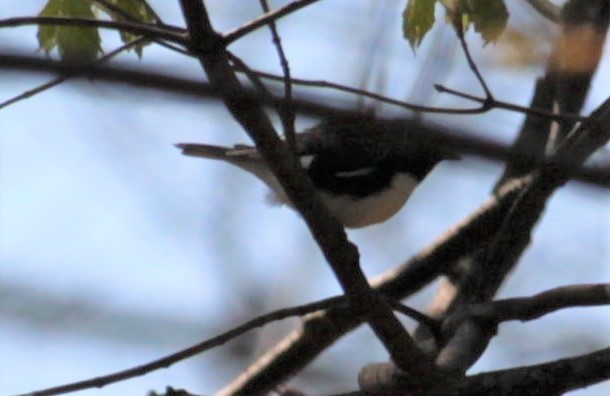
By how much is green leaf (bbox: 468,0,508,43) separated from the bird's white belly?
3.77ft

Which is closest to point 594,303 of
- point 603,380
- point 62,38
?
point 603,380

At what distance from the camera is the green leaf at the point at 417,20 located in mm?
2248

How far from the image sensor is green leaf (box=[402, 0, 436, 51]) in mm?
2248

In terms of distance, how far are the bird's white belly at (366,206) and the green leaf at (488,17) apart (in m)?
1.15

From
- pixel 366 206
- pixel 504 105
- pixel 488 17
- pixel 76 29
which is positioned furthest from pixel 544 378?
pixel 366 206

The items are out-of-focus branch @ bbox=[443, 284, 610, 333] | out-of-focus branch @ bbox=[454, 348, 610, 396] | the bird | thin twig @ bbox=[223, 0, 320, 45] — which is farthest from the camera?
the bird

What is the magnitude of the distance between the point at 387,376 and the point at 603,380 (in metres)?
0.45

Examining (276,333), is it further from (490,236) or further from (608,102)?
(608,102)

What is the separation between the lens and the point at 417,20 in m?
2.26

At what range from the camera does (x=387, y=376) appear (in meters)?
2.22

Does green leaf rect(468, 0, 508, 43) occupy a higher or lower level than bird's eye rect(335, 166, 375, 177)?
lower

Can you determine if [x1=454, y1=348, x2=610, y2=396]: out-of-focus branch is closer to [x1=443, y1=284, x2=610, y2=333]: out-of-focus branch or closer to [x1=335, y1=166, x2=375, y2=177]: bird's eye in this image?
[x1=443, y1=284, x2=610, y2=333]: out-of-focus branch

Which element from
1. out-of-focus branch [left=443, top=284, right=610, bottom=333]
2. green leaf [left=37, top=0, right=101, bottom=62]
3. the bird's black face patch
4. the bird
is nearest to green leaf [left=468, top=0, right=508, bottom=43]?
out-of-focus branch [left=443, top=284, right=610, bottom=333]

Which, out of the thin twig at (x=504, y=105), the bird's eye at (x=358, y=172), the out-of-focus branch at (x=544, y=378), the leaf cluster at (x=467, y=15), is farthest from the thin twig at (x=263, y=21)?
the bird's eye at (x=358, y=172)
